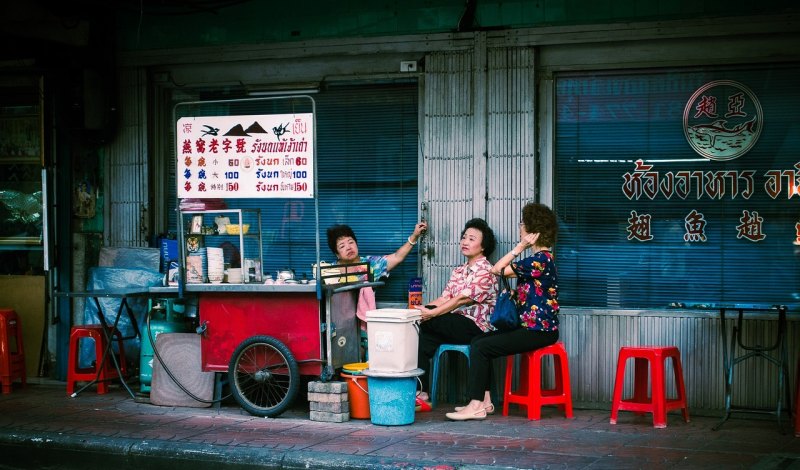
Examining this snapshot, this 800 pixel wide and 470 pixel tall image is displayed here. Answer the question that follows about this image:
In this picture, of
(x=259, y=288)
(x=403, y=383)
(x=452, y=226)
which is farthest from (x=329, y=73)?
(x=403, y=383)

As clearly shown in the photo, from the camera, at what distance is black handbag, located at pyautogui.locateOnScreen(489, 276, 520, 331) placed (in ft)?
27.9

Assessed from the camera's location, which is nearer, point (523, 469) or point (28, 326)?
point (523, 469)

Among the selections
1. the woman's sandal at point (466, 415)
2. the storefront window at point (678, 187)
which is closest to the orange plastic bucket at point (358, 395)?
the woman's sandal at point (466, 415)

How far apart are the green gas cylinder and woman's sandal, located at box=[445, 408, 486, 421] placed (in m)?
2.79

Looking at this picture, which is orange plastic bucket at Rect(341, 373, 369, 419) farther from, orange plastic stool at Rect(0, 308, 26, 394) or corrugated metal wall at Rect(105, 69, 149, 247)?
orange plastic stool at Rect(0, 308, 26, 394)

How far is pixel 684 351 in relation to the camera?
8.92 metres

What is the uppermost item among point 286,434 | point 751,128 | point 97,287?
point 751,128

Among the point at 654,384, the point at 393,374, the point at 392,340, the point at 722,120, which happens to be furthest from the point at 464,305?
the point at 722,120

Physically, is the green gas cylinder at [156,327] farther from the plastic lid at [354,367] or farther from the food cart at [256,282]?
the plastic lid at [354,367]

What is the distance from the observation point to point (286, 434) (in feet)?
25.8

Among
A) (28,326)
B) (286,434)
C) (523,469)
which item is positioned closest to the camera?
(523,469)

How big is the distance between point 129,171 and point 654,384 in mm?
5962

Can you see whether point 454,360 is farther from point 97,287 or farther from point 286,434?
point 97,287

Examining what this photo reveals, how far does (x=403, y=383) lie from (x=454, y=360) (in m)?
1.51
